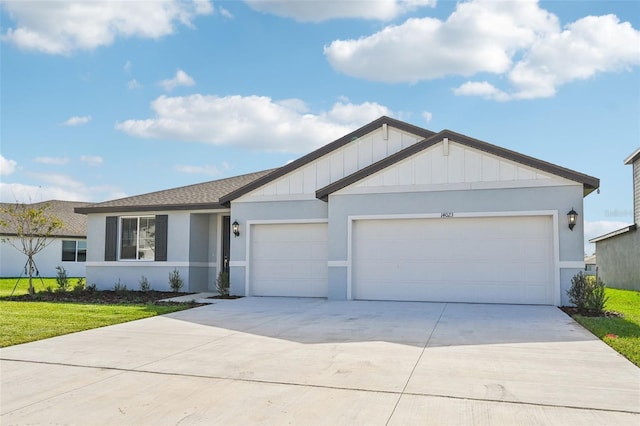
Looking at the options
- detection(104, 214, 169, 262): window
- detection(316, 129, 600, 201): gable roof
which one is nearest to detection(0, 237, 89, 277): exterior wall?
detection(104, 214, 169, 262): window

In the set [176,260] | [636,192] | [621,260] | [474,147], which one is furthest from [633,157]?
[176,260]

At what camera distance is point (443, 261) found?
13070 mm

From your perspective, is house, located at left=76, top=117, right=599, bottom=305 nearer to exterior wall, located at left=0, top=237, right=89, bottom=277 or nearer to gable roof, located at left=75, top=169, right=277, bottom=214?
gable roof, located at left=75, top=169, right=277, bottom=214

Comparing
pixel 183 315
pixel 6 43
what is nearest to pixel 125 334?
pixel 183 315

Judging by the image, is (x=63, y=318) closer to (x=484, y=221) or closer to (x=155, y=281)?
(x=155, y=281)

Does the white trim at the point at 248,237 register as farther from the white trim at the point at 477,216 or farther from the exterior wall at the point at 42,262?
the exterior wall at the point at 42,262

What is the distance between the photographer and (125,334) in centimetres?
870

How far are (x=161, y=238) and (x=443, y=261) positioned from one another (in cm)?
940

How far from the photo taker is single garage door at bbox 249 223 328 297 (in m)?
14.7

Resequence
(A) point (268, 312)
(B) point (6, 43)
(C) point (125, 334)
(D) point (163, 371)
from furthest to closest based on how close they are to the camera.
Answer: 1. (B) point (6, 43)
2. (A) point (268, 312)
3. (C) point (125, 334)
4. (D) point (163, 371)

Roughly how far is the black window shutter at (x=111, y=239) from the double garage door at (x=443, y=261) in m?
7.10

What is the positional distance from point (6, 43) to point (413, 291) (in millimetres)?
13964

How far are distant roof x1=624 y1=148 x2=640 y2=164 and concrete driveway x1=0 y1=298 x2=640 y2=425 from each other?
13885 millimetres

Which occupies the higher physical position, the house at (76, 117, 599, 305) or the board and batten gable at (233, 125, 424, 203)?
the board and batten gable at (233, 125, 424, 203)
